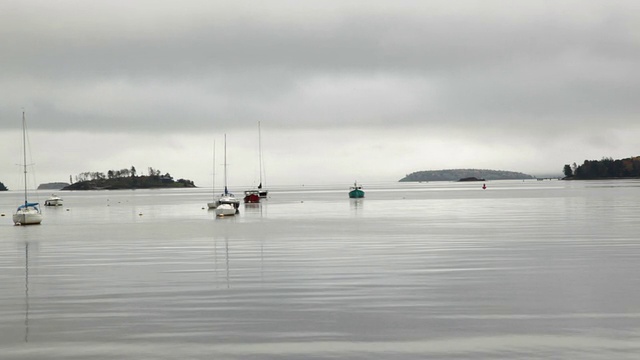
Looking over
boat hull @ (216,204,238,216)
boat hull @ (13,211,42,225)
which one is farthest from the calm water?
boat hull @ (216,204,238,216)

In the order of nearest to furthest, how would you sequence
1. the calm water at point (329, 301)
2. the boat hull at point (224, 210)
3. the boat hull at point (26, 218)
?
the calm water at point (329, 301) < the boat hull at point (26, 218) < the boat hull at point (224, 210)

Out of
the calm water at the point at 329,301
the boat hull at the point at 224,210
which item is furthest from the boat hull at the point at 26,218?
the calm water at the point at 329,301

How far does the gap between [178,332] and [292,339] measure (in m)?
3.03

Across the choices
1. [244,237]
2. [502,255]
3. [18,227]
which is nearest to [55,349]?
[502,255]

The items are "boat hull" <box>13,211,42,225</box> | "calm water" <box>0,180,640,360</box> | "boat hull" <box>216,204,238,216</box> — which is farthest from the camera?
"boat hull" <box>216,204,238,216</box>

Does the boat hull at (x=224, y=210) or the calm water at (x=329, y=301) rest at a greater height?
the boat hull at (x=224, y=210)

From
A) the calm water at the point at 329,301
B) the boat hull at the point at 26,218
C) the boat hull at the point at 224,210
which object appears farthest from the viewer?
the boat hull at the point at 224,210

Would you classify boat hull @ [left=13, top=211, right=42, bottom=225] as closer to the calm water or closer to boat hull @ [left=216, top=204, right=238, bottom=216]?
boat hull @ [left=216, top=204, right=238, bottom=216]

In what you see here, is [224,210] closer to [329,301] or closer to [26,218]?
[26,218]

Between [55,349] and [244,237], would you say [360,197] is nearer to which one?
[244,237]

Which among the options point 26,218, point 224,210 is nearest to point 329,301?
point 26,218

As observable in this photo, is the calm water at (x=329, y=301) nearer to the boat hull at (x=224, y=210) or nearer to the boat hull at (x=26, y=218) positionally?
the boat hull at (x=26, y=218)

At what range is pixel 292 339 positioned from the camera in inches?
671

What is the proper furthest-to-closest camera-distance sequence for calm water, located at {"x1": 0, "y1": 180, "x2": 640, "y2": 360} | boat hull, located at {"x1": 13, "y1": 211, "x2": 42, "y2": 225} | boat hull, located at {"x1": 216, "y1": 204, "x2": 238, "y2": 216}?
boat hull, located at {"x1": 216, "y1": 204, "x2": 238, "y2": 216} < boat hull, located at {"x1": 13, "y1": 211, "x2": 42, "y2": 225} < calm water, located at {"x1": 0, "y1": 180, "x2": 640, "y2": 360}
